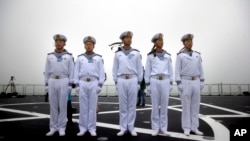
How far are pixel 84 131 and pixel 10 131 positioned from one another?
1884 millimetres

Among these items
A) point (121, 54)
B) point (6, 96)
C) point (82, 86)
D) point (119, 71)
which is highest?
point (121, 54)

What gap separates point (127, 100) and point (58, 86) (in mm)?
1582

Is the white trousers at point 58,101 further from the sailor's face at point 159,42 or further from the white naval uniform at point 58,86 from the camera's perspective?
the sailor's face at point 159,42

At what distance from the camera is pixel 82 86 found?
459 cm

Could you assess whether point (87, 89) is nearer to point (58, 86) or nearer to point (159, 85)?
point (58, 86)

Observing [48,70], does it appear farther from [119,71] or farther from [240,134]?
[240,134]

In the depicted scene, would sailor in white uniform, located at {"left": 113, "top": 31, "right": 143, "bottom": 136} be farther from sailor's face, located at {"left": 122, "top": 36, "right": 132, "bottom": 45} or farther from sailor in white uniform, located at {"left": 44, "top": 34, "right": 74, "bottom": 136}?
sailor in white uniform, located at {"left": 44, "top": 34, "right": 74, "bottom": 136}

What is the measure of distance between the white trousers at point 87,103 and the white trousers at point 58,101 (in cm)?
38

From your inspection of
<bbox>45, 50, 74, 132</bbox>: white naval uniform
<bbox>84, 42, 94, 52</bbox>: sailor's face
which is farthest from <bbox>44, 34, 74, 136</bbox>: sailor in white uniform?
<bbox>84, 42, 94, 52</bbox>: sailor's face

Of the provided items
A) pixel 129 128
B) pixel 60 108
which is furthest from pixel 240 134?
pixel 60 108

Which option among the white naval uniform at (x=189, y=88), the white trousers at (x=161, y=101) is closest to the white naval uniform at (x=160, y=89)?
the white trousers at (x=161, y=101)

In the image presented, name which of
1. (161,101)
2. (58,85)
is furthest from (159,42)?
(58,85)

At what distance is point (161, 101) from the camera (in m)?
4.60

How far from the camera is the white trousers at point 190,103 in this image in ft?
15.0
